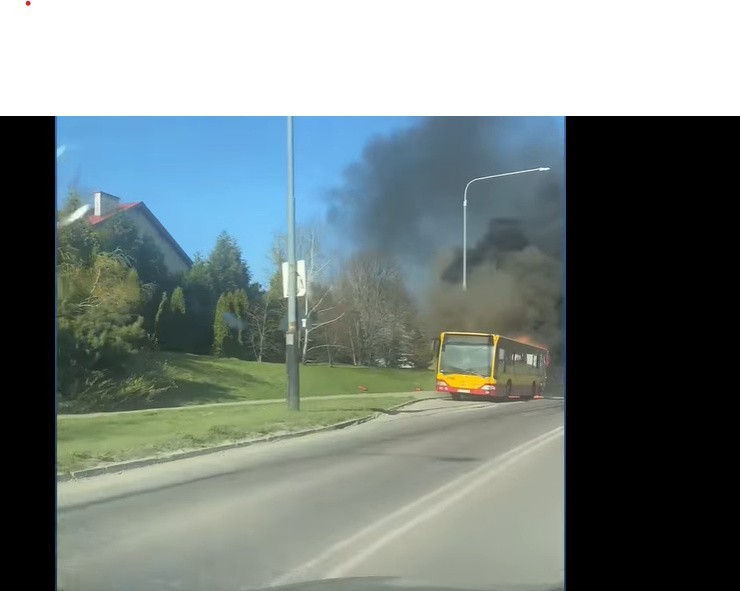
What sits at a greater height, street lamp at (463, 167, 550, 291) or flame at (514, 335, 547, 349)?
street lamp at (463, 167, 550, 291)

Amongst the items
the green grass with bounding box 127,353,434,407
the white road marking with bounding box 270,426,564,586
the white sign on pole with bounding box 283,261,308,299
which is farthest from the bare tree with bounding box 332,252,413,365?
the white road marking with bounding box 270,426,564,586

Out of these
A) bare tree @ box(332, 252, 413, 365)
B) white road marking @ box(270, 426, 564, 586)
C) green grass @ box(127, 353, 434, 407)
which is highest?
bare tree @ box(332, 252, 413, 365)

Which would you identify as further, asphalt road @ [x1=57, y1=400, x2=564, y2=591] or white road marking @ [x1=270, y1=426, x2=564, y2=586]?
asphalt road @ [x1=57, y1=400, x2=564, y2=591]

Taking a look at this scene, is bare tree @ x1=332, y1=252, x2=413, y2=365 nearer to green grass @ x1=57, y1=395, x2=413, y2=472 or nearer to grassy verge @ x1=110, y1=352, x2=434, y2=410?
grassy verge @ x1=110, y1=352, x2=434, y2=410

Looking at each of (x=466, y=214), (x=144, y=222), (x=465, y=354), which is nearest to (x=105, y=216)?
(x=144, y=222)

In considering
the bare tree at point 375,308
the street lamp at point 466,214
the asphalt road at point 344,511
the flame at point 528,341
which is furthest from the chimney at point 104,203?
the flame at point 528,341

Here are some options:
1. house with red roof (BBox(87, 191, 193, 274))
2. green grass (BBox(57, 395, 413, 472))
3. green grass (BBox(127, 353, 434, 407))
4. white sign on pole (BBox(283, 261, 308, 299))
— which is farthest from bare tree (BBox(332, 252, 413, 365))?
house with red roof (BBox(87, 191, 193, 274))

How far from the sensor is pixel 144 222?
11.1ft

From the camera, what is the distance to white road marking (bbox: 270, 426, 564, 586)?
3080 millimetres

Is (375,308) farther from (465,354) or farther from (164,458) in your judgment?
(164,458)

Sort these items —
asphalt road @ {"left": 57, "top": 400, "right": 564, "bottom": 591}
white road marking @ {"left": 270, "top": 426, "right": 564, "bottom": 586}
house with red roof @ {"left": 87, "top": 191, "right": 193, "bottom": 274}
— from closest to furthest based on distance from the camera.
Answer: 1. white road marking @ {"left": 270, "top": 426, "right": 564, "bottom": 586}
2. asphalt road @ {"left": 57, "top": 400, "right": 564, "bottom": 591}
3. house with red roof @ {"left": 87, "top": 191, "right": 193, "bottom": 274}

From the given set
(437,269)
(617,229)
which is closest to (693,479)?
(617,229)

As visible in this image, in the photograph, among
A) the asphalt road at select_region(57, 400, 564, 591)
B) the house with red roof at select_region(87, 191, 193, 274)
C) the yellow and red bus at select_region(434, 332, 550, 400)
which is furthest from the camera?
the yellow and red bus at select_region(434, 332, 550, 400)

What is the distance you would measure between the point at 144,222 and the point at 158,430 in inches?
47.1
